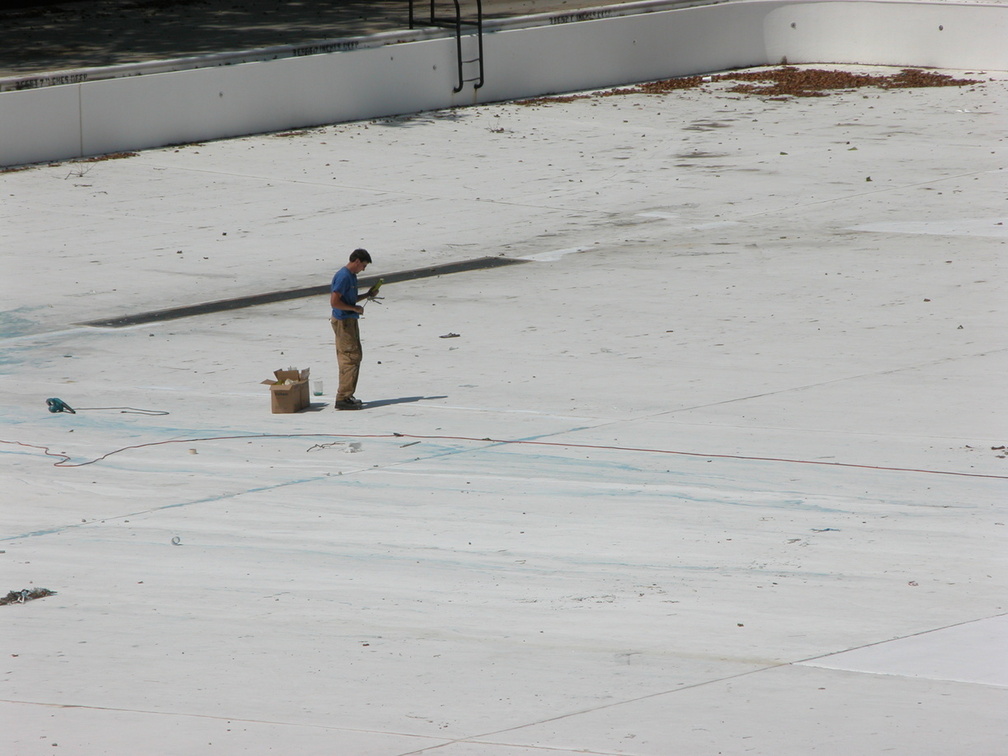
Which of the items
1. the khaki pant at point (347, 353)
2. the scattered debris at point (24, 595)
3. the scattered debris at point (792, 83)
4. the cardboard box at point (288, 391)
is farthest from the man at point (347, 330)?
the scattered debris at point (792, 83)

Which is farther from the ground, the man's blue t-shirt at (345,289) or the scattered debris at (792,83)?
the scattered debris at (792,83)

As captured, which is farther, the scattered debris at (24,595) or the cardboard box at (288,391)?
the cardboard box at (288,391)

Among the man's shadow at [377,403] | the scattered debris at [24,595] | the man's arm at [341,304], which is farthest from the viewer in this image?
→ the man's shadow at [377,403]

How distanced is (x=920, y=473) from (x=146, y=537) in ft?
16.7

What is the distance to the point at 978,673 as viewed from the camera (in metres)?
7.39

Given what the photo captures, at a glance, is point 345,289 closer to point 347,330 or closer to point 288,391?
point 347,330

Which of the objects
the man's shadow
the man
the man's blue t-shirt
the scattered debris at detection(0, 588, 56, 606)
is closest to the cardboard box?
the man's shadow

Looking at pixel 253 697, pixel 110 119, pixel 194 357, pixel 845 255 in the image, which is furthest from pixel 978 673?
pixel 110 119

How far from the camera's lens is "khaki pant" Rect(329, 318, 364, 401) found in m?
13.1

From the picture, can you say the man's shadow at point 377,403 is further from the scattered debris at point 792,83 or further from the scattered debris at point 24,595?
the scattered debris at point 792,83

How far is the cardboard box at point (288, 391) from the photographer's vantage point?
42.9 feet

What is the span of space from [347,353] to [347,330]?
7.6 inches

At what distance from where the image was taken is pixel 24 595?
29.6 ft

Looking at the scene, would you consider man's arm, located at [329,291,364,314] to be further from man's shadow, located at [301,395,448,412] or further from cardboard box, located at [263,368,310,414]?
man's shadow, located at [301,395,448,412]
